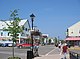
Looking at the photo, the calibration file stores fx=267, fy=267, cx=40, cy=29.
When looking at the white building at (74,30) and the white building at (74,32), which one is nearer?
the white building at (74,32)

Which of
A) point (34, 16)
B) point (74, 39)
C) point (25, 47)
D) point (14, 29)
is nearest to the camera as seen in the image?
point (14, 29)

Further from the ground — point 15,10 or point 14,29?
point 15,10

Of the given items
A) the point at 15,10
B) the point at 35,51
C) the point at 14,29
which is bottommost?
the point at 35,51

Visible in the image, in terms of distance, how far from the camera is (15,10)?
21.3 metres

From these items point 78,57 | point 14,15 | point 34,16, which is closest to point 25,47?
point 34,16

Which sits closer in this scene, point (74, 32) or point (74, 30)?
point (74, 30)

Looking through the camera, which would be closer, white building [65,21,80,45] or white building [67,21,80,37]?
white building [65,21,80,45]

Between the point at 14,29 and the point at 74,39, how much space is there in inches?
3001

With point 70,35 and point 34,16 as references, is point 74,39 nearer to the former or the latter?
point 70,35

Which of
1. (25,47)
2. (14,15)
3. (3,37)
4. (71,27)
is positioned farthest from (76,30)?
(14,15)

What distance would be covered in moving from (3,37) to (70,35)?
2518 cm

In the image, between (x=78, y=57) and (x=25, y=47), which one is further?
(x=25, y=47)

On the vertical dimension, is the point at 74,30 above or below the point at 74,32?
above

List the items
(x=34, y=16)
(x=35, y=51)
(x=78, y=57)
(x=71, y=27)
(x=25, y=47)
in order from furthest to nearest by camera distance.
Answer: (x=71, y=27)
(x=25, y=47)
(x=35, y=51)
(x=34, y=16)
(x=78, y=57)
